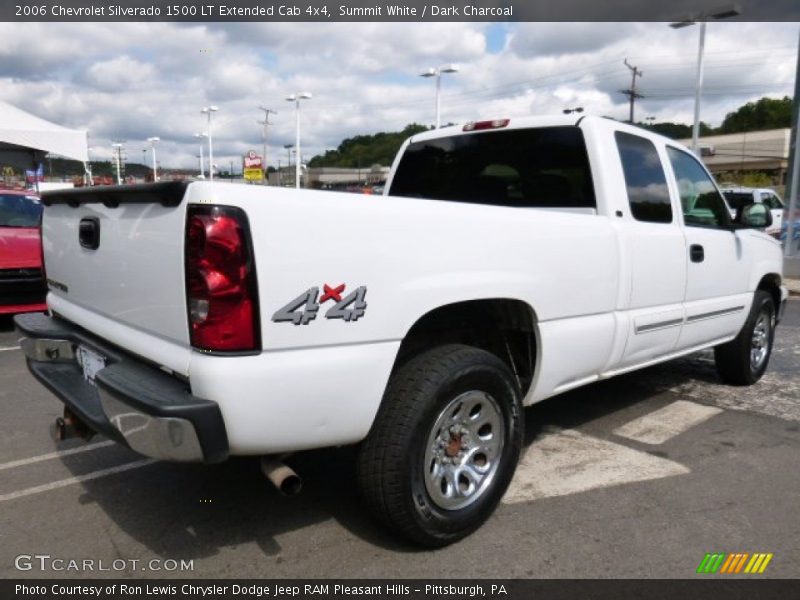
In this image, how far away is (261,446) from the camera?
7.22 feet

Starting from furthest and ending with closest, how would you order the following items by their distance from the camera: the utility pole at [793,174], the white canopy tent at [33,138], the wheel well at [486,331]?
the white canopy tent at [33,138], the utility pole at [793,174], the wheel well at [486,331]

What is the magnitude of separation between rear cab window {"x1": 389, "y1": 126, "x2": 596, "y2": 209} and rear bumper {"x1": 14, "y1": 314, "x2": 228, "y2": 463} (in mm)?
2433

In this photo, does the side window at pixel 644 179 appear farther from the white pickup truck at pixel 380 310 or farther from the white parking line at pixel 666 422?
the white parking line at pixel 666 422

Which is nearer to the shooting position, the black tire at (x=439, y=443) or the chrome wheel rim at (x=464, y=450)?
the black tire at (x=439, y=443)

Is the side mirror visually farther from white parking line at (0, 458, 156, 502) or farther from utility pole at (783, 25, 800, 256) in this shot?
utility pole at (783, 25, 800, 256)

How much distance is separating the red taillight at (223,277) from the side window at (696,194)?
3169mm

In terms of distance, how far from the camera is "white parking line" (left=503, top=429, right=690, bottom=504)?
3328mm

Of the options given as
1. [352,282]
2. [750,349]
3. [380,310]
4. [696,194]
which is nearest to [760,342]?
[750,349]

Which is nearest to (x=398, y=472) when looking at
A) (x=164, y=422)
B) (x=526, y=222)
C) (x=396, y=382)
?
(x=396, y=382)

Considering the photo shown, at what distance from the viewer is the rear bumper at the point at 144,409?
2051 mm

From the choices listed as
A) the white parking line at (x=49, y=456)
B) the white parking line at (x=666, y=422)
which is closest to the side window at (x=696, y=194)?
the white parking line at (x=666, y=422)

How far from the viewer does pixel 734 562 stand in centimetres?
268

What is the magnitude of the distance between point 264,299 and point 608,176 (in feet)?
7.56
